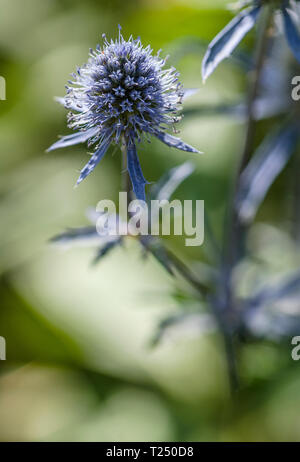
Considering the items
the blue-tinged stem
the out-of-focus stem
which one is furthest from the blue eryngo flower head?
the blue-tinged stem

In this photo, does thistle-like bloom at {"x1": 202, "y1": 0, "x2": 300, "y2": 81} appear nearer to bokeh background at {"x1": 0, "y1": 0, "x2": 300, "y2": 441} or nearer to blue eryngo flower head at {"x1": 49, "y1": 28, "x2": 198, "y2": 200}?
blue eryngo flower head at {"x1": 49, "y1": 28, "x2": 198, "y2": 200}

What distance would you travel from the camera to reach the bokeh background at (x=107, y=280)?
169 centimetres

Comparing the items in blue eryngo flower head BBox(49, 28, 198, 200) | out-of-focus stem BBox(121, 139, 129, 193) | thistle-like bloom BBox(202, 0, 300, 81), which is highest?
thistle-like bloom BBox(202, 0, 300, 81)

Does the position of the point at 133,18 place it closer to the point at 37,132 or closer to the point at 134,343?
the point at 37,132

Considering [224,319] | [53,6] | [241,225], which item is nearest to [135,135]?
[241,225]

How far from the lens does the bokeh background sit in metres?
1.69

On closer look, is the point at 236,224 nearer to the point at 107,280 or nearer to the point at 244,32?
the point at 244,32

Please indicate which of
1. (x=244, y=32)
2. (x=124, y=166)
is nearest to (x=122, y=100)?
(x=124, y=166)

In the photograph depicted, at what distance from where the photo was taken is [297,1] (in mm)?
929

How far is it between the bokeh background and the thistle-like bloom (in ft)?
1.13

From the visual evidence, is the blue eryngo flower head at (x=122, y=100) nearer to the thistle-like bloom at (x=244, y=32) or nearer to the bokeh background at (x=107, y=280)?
the thistle-like bloom at (x=244, y=32)

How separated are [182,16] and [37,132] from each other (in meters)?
0.94
